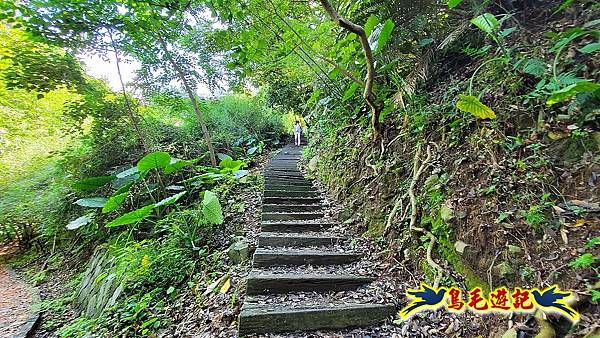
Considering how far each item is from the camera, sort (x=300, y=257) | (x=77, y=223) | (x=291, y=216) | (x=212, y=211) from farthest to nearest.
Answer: (x=77, y=223), (x=291, y=216), (x=212, y=211), (x=300, y=257)

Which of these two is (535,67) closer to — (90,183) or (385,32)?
(385,32)

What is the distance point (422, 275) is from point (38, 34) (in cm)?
512

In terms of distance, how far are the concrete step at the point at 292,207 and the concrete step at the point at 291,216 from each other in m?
0.19

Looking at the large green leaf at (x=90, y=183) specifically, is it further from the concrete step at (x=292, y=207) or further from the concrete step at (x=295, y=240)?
the concrete step at (x=295, y=240)

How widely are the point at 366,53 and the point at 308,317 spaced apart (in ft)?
7.44

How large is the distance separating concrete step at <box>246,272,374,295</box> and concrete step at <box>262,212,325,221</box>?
1240 mm

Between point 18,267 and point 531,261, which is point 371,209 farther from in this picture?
point 18,267

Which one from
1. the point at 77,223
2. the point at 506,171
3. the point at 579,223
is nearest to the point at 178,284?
the point at 77,223

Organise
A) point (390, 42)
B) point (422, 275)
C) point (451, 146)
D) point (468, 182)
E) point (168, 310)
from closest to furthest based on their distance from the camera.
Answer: point (468, 182) < point (422, 275) < point (451, 146) < point (168, 310) < point (390, 42)

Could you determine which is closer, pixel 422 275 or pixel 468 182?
pixel 468 182

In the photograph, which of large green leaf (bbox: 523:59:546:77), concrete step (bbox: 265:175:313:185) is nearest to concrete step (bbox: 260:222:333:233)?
concrete step (bbox: 265:175:313:185)

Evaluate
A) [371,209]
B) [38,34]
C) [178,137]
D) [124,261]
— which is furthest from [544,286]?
[178,137]

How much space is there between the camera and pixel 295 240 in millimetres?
2904

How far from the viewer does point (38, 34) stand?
11.1 ft
